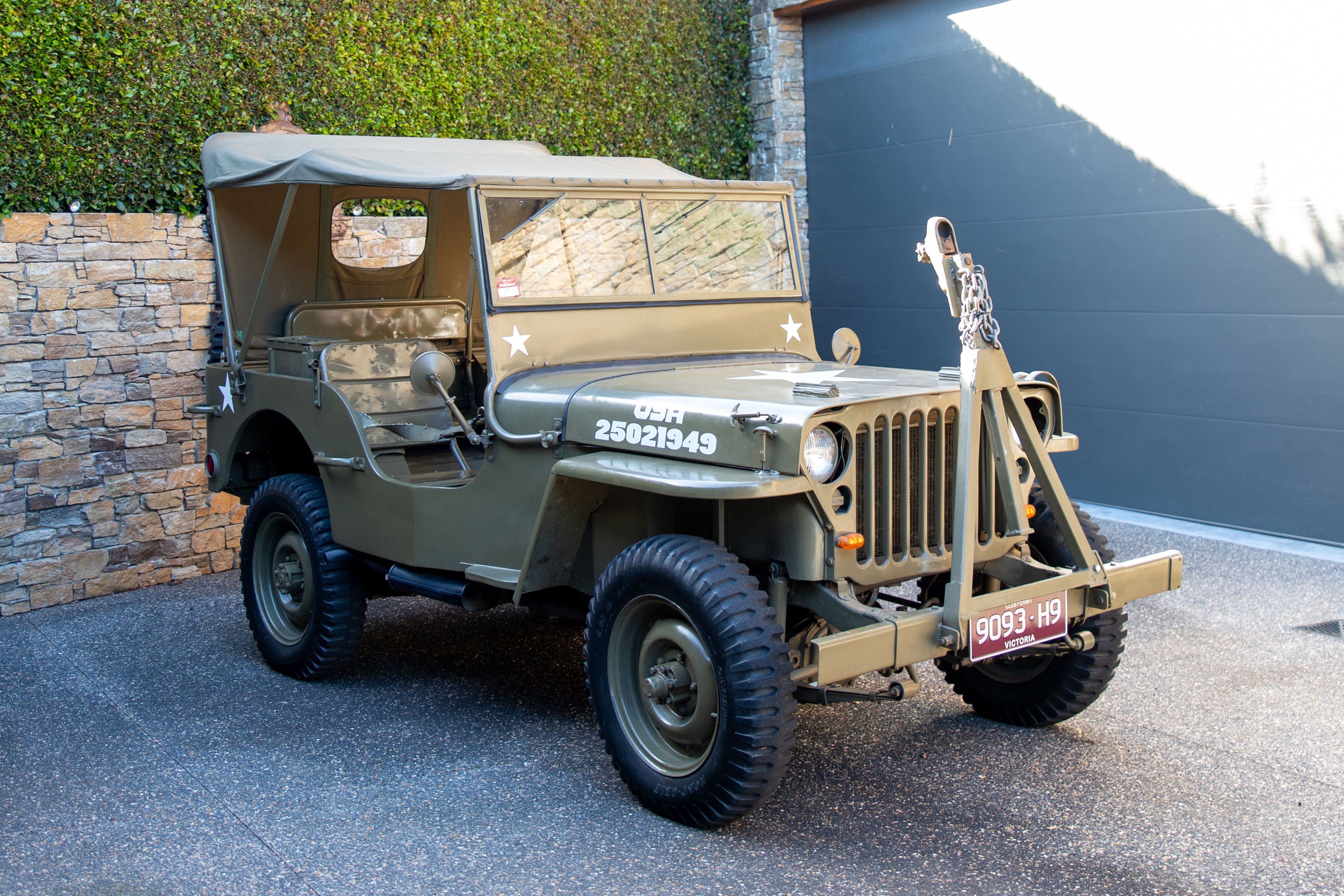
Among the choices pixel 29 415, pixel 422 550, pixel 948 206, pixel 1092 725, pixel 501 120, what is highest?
pixel 501 120

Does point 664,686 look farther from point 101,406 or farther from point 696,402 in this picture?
point 101,406

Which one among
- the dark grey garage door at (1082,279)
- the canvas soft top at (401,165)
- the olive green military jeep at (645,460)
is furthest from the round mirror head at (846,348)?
the dark grey garage door at (1082,279)

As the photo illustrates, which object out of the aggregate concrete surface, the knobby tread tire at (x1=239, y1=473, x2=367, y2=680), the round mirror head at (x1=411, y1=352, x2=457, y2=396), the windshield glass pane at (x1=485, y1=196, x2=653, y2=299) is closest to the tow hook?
the aggregate concrete surface

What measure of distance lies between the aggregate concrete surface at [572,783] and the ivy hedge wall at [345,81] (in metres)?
2.60

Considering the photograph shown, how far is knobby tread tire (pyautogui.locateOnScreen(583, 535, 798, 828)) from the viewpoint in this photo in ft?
10.6

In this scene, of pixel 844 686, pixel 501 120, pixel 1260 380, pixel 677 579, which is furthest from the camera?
pixel 501 120

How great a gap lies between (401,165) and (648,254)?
1012 millimetres

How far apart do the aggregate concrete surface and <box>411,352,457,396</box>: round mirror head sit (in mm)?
1269

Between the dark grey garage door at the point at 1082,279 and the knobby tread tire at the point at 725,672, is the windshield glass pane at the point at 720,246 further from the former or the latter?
the dark grey garage door at the point at 1082,279

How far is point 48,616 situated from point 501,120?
13.7ft

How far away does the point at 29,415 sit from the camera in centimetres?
607

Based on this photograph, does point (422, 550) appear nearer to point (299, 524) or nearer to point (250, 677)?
point (299, 524)

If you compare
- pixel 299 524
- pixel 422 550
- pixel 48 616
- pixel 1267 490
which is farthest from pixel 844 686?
pixel 48 616

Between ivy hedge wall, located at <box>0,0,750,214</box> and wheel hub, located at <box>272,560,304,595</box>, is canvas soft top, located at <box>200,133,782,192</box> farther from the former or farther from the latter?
wheel hub, located at <box>272,560,304,595</box>
